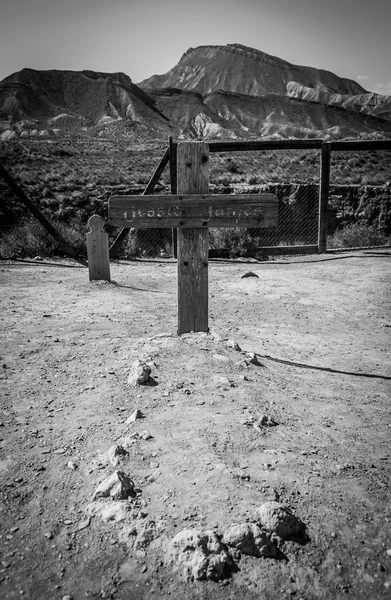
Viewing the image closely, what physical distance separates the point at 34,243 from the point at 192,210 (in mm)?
6493

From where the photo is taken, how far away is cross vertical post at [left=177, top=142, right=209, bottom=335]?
12.5 feet

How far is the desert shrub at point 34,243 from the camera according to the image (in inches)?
361

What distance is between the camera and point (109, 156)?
120ft

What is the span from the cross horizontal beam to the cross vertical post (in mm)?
108

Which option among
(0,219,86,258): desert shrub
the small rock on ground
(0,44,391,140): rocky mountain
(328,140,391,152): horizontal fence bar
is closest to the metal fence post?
(328,140,391,152): horizontal fence bar

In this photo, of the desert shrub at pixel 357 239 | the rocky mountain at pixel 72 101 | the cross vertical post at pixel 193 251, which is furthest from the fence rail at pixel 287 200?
the rocky mountain at pixel 72 101

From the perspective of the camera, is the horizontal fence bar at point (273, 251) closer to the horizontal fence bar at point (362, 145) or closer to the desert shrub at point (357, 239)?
the desert shrub at point (357, 239)

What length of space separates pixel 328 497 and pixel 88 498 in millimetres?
1179

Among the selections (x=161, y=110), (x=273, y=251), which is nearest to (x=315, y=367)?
(x=273, y=251)

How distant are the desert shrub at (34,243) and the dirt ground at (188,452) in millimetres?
4363

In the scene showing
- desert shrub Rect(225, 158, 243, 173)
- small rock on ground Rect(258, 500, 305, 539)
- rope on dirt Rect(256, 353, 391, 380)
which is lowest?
small rock on ground Rect(258, 500, 305, 539)

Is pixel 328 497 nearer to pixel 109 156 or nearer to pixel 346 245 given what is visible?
pixel 346 245

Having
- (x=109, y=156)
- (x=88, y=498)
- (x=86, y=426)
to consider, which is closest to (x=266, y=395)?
(x=86, y=426)

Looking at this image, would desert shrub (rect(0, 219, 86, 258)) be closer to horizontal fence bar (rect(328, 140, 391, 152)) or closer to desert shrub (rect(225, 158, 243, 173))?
horizontal fence bar (rect(328, 140, 391, 152))
